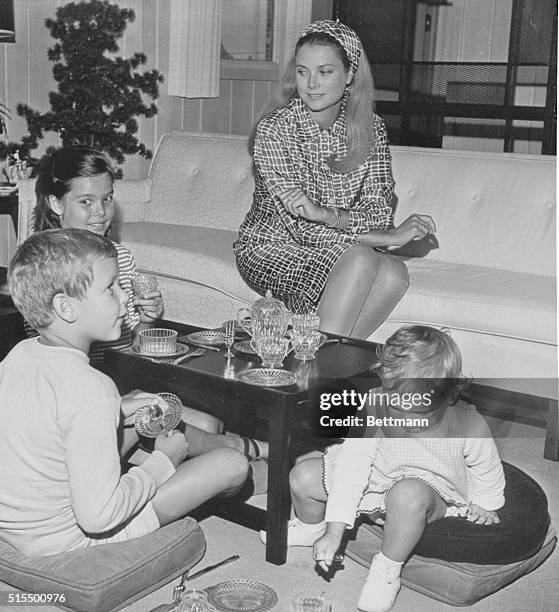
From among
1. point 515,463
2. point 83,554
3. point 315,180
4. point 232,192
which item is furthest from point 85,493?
point 232,192

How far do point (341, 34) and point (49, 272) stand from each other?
1431 mm

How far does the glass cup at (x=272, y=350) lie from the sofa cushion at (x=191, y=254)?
3.07 feet

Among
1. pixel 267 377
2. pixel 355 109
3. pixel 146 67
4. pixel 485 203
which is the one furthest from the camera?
pixel 146 67

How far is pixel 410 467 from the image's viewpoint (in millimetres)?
1641

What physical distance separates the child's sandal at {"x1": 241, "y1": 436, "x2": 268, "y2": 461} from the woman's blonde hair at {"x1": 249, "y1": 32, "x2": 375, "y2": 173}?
88 centimetres

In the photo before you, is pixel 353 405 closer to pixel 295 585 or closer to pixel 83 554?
pixel 295 585

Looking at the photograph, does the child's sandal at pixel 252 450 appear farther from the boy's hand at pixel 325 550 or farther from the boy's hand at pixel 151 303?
the boy's hand at pixel 325 550

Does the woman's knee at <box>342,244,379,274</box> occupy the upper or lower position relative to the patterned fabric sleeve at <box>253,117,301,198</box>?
lower

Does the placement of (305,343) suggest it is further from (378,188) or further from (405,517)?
(378,188)

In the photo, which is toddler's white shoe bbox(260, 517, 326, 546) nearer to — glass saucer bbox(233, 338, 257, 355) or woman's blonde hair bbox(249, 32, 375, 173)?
glass saucer bbox(233, 338, 257, 355)

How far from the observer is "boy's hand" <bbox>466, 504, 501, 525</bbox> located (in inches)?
65.2

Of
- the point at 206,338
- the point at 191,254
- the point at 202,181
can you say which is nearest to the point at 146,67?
the point at 202,181

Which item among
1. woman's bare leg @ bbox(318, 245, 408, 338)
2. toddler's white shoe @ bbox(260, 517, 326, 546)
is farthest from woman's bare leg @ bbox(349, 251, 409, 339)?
toddler's white shoe @ bbox(260, 517, 326, 546)

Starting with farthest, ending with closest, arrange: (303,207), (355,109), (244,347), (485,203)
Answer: (485,203) → (355,109) → (303,207) → (244,347)
